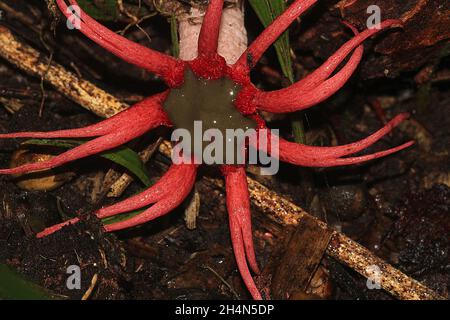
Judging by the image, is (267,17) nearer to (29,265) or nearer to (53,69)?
(53,69)

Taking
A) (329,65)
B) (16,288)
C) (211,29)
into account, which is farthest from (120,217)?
(329,65)

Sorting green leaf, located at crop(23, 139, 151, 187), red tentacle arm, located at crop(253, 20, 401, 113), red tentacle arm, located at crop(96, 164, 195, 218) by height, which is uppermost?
green leaf, located at crop(23, 139, 151, 187)

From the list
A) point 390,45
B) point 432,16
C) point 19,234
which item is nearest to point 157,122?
point 19,234

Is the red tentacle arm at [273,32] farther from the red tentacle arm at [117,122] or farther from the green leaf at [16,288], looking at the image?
the green leaf at [16,288]

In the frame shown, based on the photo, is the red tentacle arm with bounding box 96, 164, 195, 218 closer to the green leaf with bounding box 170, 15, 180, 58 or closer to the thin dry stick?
the thin dry stick

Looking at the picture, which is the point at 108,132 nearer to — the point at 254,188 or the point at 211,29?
the point at 211,29

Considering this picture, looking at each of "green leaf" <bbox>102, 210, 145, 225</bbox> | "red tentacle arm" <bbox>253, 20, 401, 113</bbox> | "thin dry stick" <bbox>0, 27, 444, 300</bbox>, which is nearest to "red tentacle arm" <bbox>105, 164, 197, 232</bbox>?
"green leaf" <bbox>102, 210, 145, 225</bbox>

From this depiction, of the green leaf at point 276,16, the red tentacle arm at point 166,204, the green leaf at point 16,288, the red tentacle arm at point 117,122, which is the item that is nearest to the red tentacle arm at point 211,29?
the red tentacle arm at point 117,122
